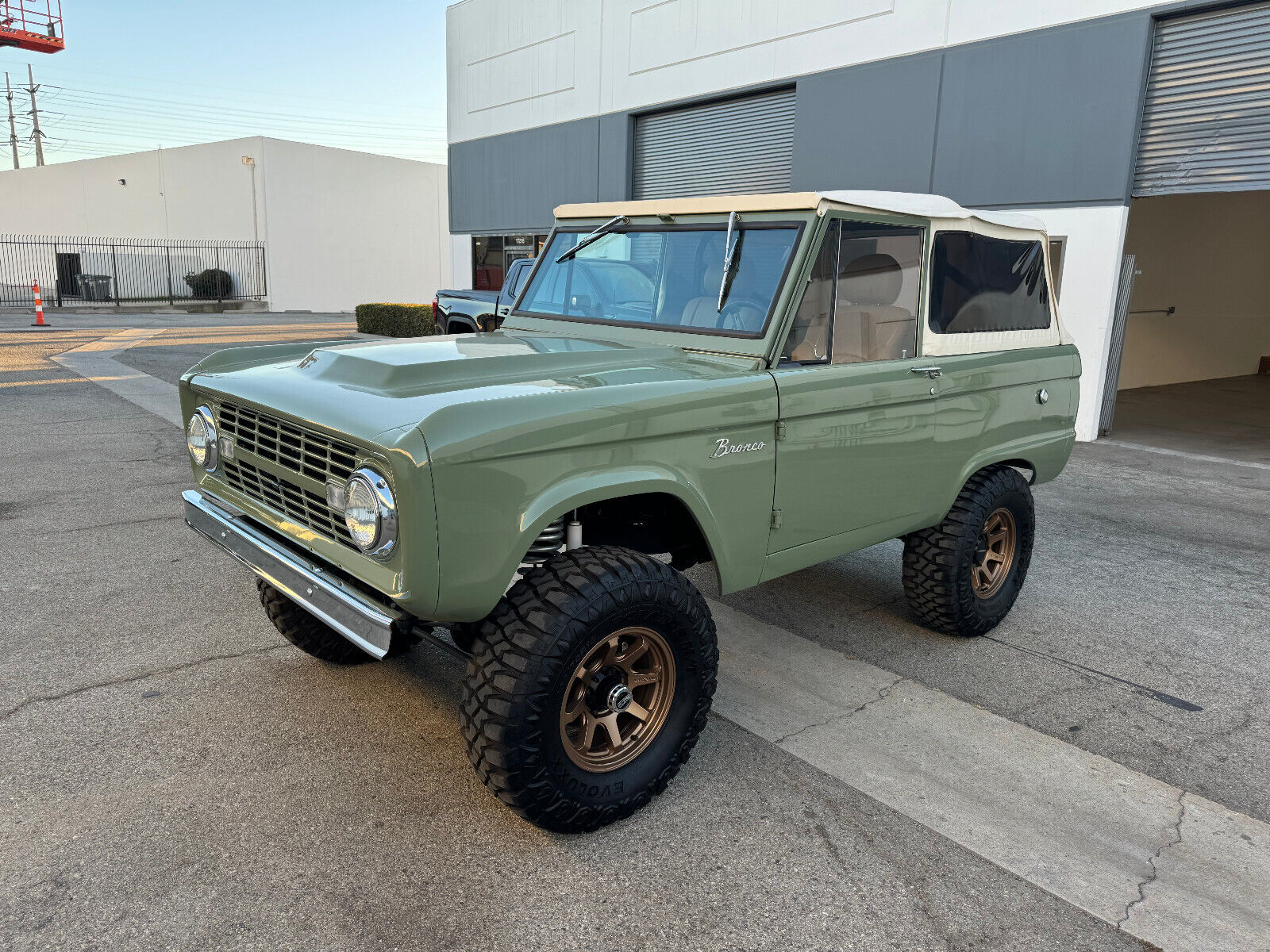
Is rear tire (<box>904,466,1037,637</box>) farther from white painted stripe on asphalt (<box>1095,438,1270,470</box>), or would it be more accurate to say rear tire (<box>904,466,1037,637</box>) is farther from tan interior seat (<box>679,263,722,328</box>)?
white painted stripe on asphalt (<box>1095,438,1270,470</box>)

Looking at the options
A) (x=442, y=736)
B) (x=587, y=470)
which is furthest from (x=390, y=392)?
(x=442, y=736)

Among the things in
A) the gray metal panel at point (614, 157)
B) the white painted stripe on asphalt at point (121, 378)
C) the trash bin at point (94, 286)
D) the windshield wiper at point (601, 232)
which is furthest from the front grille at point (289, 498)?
the trash bin at point (94, 286)

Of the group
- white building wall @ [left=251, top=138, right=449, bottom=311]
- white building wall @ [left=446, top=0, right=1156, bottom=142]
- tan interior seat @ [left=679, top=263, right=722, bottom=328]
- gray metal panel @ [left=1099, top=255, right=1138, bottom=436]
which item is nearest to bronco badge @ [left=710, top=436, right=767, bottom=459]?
tan interior seat @ [left=679, top=263, right=722, bottom=328]

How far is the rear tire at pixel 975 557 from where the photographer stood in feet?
13.0

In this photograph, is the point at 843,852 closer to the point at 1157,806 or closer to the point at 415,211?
the point at 1157,806

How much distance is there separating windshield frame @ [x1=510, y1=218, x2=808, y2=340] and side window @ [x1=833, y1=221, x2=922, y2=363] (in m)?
0.25

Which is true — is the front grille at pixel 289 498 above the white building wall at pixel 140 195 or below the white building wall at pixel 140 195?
below

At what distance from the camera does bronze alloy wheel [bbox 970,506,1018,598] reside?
424 centimetres

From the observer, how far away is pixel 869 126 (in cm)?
1103

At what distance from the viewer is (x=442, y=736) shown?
3207 millimetres

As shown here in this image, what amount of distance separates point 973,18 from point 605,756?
33.1ft

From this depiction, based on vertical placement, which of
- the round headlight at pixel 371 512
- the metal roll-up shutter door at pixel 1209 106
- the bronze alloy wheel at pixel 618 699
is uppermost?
the metal roll-up shutter door at pixel 1209 106

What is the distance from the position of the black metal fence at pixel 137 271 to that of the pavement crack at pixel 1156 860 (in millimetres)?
33266

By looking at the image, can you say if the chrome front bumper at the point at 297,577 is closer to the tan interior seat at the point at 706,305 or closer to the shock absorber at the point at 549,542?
the shock absorber at the point at 549,542
